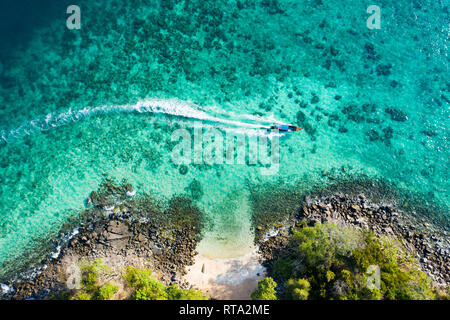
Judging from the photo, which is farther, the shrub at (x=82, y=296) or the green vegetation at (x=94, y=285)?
the green vegetation at (x=94, y=285)

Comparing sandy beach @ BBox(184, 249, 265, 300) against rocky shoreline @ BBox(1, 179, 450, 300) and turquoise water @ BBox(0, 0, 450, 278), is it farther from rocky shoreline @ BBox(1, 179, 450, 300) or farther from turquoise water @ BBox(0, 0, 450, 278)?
turquoise water @ BBox(0, 0, 450, 278)

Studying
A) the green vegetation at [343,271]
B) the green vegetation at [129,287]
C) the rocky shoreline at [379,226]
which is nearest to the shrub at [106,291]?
the green vegetation at [129,287]

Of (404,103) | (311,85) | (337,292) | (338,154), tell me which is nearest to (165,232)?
(337,292)

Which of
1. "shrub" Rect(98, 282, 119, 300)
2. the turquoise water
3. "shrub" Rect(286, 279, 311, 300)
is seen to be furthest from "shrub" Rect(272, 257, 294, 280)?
"shrub" Rect(98, 282, 119, 300)

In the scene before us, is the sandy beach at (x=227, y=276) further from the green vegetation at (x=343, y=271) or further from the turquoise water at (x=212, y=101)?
the green vegetation at (x=343, y=271)
